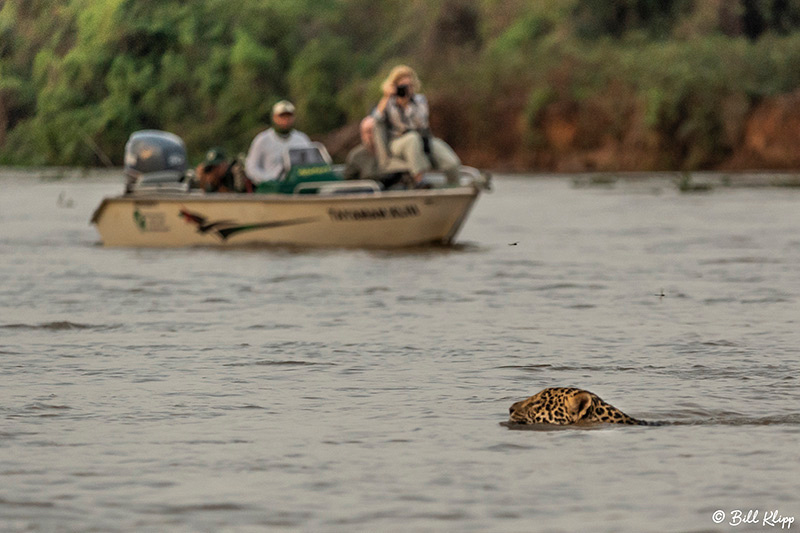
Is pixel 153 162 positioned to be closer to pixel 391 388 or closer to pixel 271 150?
pixel 271 150

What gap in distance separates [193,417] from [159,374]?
1.61m

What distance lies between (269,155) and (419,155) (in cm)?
166

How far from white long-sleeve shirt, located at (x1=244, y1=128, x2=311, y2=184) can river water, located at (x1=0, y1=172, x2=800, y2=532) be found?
2.84 ft

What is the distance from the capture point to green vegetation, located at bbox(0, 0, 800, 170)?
161 ft

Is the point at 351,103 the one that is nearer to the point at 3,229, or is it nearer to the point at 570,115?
the point at 570,115

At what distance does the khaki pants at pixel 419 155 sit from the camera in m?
19.5

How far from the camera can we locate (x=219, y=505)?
675 centimetres

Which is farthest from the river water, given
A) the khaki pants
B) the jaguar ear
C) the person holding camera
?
the person holding camera

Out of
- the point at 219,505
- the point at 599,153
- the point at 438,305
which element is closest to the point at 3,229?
the point at 438,305

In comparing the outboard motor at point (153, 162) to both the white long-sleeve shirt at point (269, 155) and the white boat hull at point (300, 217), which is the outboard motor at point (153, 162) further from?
the white long-sleeve shirt at point (269, 155)

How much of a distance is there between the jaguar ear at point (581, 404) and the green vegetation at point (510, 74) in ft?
59.8
